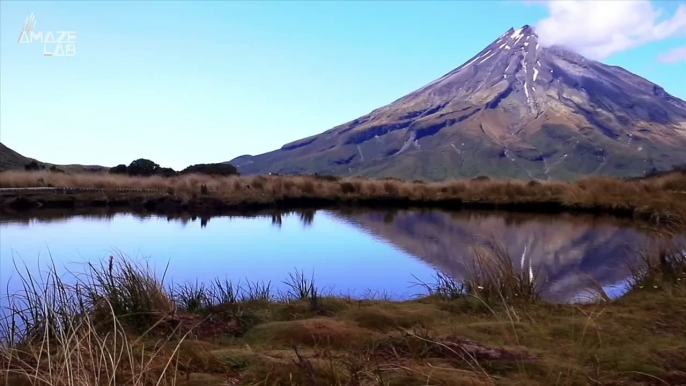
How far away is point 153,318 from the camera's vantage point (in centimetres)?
414

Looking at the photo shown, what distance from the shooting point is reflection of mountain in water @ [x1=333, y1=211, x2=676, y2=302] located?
8.40 meters

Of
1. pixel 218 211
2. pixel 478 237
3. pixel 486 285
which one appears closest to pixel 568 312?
pixel 486 285

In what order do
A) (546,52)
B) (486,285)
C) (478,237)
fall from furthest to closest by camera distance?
(546,52) → (478,237) → (486,285)

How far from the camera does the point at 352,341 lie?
11.5 ft

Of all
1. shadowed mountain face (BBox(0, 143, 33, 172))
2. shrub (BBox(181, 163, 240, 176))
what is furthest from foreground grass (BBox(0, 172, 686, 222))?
shadowed mountain face (BBox(0, 143, 33, 172))

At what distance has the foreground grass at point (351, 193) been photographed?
19.9 meters

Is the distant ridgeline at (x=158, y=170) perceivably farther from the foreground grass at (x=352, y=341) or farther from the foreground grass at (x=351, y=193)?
the foreground grass at (x=352, y=341)

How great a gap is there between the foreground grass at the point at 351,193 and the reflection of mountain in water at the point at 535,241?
221 cm

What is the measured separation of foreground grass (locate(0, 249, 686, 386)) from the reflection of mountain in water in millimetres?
1895

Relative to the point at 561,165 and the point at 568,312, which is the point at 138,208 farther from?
the point at 561,165

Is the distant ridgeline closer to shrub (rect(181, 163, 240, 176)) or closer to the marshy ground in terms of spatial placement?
shrub (rect(181, 163, 240, 176))

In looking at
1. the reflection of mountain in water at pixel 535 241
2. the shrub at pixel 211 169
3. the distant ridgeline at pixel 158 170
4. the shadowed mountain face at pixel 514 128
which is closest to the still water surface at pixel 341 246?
the reflection of mountain in water at pixel 535 241

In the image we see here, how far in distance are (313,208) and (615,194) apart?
10287 mm

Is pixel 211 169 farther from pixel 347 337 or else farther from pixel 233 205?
pixel 347 337
